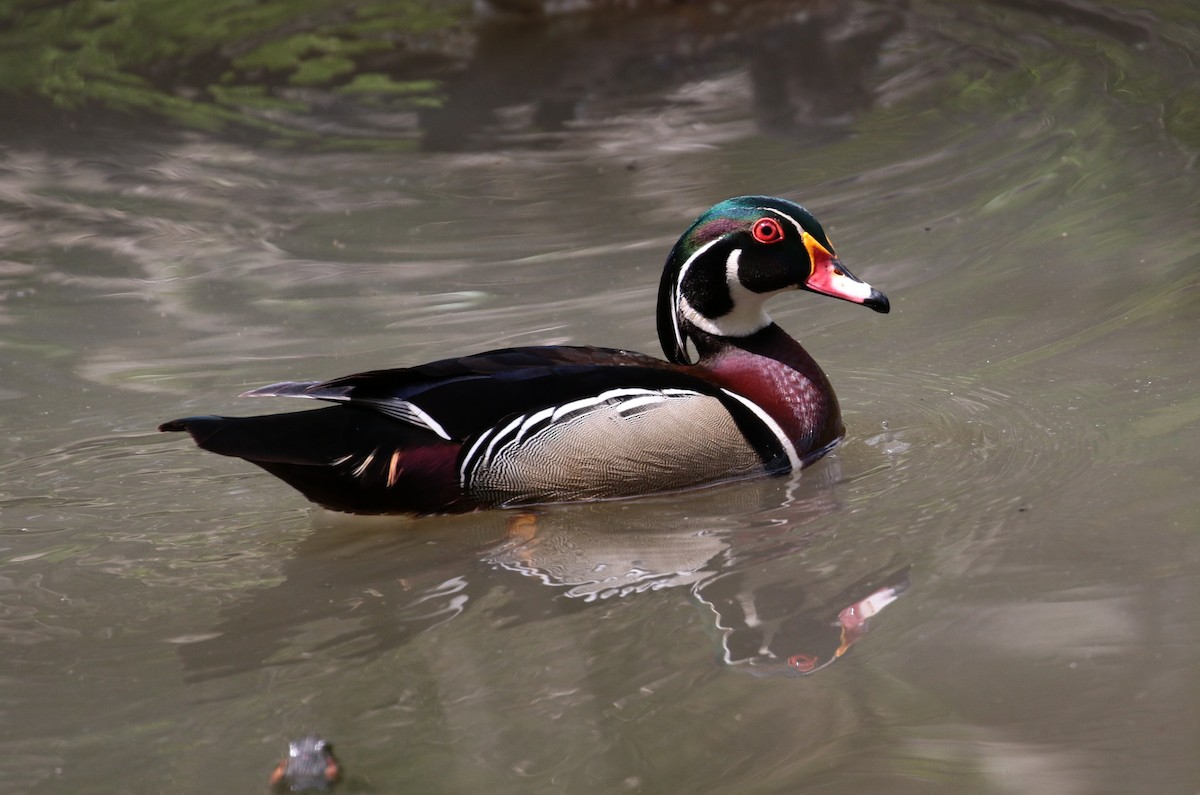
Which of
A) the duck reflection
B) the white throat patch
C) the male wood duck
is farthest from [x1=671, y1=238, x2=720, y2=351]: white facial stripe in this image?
the duck reflection

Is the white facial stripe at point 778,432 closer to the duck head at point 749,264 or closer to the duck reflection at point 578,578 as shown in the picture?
the duck reflection at point 578,578

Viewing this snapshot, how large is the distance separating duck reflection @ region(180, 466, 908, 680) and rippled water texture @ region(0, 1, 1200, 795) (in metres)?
0.02

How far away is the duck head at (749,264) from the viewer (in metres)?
4.99

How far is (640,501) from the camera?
15.5ft

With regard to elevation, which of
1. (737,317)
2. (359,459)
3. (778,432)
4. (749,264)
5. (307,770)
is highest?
(749,264)

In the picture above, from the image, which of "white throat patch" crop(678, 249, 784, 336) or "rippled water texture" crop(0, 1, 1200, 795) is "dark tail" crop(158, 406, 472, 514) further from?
"white throat patch" crop(678, 249, 784, 336)

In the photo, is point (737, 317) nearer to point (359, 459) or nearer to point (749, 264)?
point (749, 264)

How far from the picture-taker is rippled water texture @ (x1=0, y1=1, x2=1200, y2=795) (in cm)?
334

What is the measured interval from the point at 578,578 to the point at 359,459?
2.76 ft

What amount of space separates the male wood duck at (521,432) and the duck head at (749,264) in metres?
0.16

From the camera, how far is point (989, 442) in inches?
193

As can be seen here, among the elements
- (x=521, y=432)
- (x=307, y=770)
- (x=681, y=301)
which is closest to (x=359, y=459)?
(x=521, y=432)

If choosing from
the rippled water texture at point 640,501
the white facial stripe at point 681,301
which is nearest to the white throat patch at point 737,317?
the white facial stripe at point 681,301

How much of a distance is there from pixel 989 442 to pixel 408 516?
192 cm
